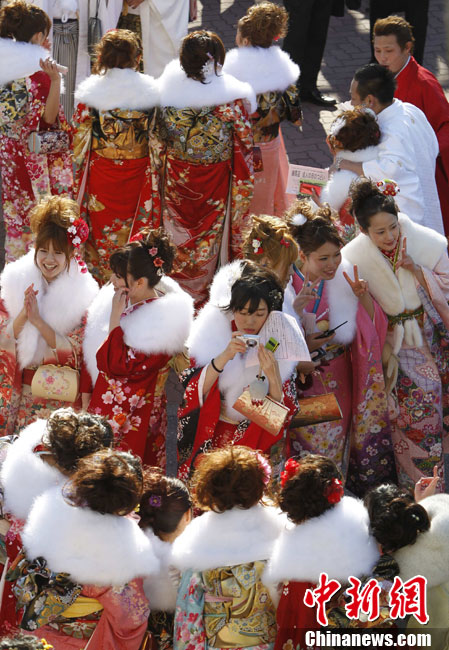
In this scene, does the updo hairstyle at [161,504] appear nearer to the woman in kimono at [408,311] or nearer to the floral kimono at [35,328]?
the floral kimono at [35,328]

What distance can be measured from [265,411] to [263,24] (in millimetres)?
3785

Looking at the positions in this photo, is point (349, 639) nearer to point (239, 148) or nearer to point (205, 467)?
point (205, 467)

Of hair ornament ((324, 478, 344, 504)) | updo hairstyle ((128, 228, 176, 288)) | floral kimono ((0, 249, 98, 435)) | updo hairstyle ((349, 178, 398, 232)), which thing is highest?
updo hairstyle ((349, 178, 398, 232))

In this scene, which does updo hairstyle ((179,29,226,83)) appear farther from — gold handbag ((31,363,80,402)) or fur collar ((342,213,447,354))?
gold handbag ((31,363,80,402))

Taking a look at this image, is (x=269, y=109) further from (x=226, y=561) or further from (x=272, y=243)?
(x=226, y=561)

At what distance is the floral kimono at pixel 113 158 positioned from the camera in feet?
21.8

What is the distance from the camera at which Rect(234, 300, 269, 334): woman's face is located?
4.43m

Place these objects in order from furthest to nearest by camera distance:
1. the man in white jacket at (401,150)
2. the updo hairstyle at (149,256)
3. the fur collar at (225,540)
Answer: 1. the man in white jacket at (401,150)
2. the updo hairstyle at (149,256)
3. the fur collar at (225,540)

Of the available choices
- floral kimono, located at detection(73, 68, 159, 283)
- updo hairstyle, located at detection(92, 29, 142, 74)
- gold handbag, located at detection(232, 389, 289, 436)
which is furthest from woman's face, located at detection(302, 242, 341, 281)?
updo hairstyle, located at detection(92, 29, 142, 74)

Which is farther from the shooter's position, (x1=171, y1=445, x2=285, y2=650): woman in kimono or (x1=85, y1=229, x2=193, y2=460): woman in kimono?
(x1=85, y1=229, x2=193, y2=460): woman in kimono

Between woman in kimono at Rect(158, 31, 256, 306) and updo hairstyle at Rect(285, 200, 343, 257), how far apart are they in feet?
5.87

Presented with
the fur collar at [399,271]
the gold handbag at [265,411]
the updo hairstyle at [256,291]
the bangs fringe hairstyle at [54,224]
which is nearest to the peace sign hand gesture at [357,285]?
the fur collar at [399,271]

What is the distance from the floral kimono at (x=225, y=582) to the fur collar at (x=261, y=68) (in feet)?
14.0

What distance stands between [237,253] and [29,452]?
138 inches
